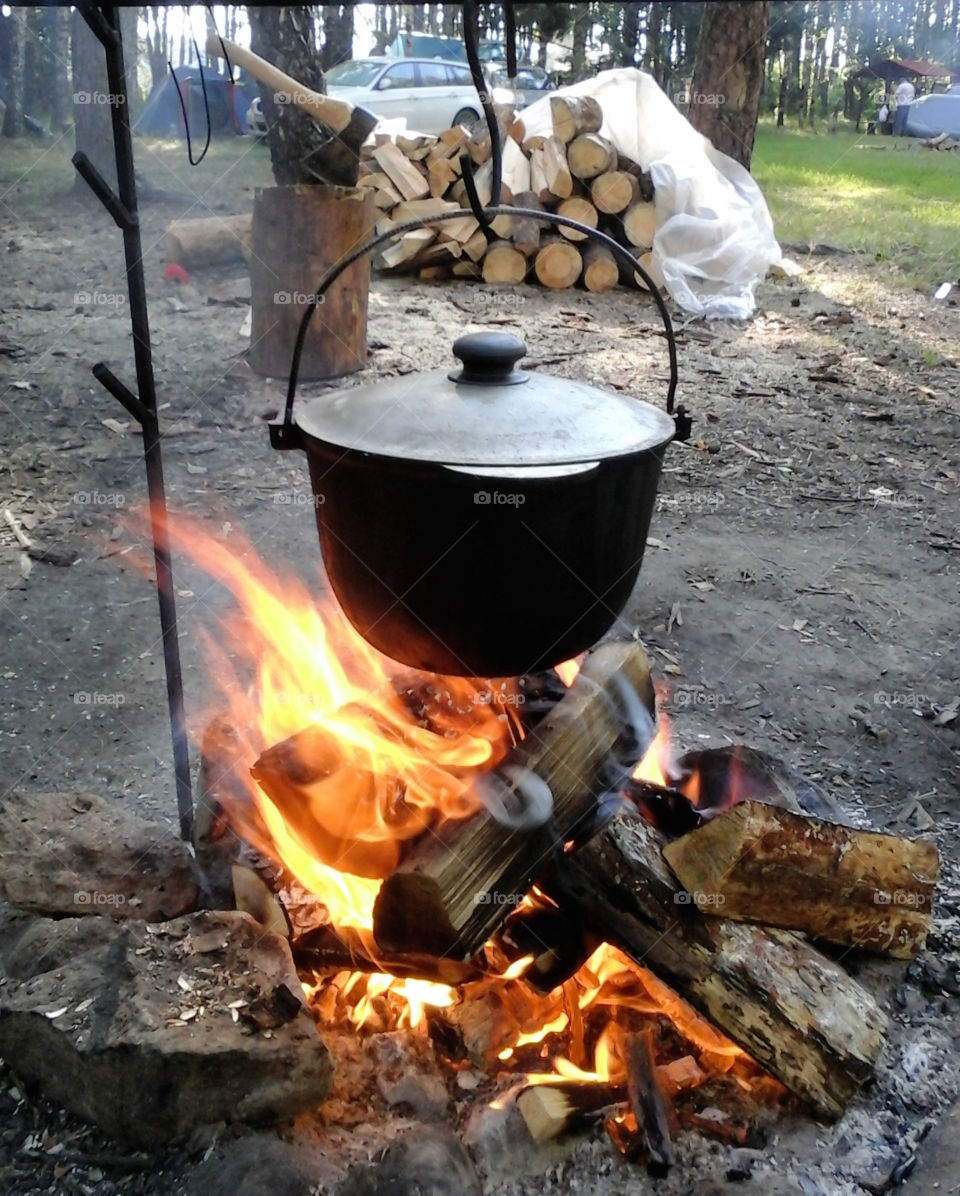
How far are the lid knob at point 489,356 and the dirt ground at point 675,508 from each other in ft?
4.44

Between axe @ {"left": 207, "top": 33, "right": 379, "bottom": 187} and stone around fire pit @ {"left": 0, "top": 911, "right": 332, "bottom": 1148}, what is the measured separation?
1.82 metres

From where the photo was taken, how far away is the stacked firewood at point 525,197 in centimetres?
745

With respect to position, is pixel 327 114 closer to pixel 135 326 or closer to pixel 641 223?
pixel 135 326

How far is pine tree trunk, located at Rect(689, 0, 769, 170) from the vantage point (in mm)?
8148

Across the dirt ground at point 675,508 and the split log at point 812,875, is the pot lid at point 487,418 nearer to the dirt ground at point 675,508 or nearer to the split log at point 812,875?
the split log at point 812,875

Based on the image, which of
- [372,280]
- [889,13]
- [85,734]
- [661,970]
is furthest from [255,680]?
[889,13]

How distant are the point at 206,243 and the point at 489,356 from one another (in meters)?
6.10

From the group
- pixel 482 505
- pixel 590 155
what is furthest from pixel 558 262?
pixel 482 505

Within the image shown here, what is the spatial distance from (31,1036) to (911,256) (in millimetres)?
9606

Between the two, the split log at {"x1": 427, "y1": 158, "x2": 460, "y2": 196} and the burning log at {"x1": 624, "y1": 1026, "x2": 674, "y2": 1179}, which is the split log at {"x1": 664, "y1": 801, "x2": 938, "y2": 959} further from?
the split log at {"x1": 427, "y1": 158, "x2": 460, "y2": 196}

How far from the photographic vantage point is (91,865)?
204cm

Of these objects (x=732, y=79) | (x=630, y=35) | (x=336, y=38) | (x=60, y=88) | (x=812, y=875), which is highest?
(x=630, y=35)

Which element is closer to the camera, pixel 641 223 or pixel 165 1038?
pixel 165 1038

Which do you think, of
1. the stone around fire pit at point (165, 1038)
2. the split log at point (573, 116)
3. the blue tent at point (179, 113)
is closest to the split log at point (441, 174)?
the split log at point (573, 116)
